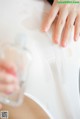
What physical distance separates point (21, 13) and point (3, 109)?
25 centimetres

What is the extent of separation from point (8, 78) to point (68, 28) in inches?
10.9

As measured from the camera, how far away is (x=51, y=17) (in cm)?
72

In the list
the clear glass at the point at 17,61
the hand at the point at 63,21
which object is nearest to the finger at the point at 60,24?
the hand at the point at 63,21

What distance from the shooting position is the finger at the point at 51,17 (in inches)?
27.6

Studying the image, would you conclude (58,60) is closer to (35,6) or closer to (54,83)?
(54,83)

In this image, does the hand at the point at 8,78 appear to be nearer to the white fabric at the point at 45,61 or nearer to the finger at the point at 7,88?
the finger at the point at 7,88

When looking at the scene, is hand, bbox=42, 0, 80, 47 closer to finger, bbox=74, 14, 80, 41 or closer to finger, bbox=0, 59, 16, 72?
A: finger, bbox=74, 14, 80, 41

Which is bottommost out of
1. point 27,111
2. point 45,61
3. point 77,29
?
point 27,111

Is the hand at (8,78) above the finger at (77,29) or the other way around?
the other way around

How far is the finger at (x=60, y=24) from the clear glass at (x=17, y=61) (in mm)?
132

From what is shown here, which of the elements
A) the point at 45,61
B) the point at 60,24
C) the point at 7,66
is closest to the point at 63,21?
the point at 60,24

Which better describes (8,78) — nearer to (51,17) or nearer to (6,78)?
(6,78)

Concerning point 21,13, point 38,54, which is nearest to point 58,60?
point 38,54

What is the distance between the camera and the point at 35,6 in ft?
2.43
